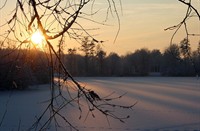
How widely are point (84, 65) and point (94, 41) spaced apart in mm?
45986

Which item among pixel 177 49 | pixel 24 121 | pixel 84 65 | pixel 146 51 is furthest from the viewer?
pixel 146 51

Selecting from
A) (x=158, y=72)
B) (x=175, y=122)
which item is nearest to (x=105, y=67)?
(x=158, y=72)

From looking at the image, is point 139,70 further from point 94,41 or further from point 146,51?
point 94,41

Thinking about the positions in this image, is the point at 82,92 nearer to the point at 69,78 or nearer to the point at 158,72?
the point at 69,78

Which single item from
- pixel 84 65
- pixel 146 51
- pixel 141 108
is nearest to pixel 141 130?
pixel 141 108

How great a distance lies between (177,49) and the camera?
139 centimetres

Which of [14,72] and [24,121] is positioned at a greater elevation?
[14,72]

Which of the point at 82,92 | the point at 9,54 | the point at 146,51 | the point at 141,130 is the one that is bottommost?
Answer: the point at 141,130

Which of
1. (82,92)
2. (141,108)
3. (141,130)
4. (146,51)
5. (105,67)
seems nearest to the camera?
(82,92)

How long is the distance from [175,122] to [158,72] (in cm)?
4528

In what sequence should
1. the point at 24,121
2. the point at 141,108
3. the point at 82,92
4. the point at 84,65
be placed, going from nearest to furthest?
the point at 82,92 < the point at 24,121 < the point at 141,108 < the point at 84,65

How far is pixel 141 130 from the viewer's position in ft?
28.8

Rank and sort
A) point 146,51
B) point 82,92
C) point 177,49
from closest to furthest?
point 82,92 → point 177,49 → point 146,51

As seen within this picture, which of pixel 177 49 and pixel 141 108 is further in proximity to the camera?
pixel 141 108
